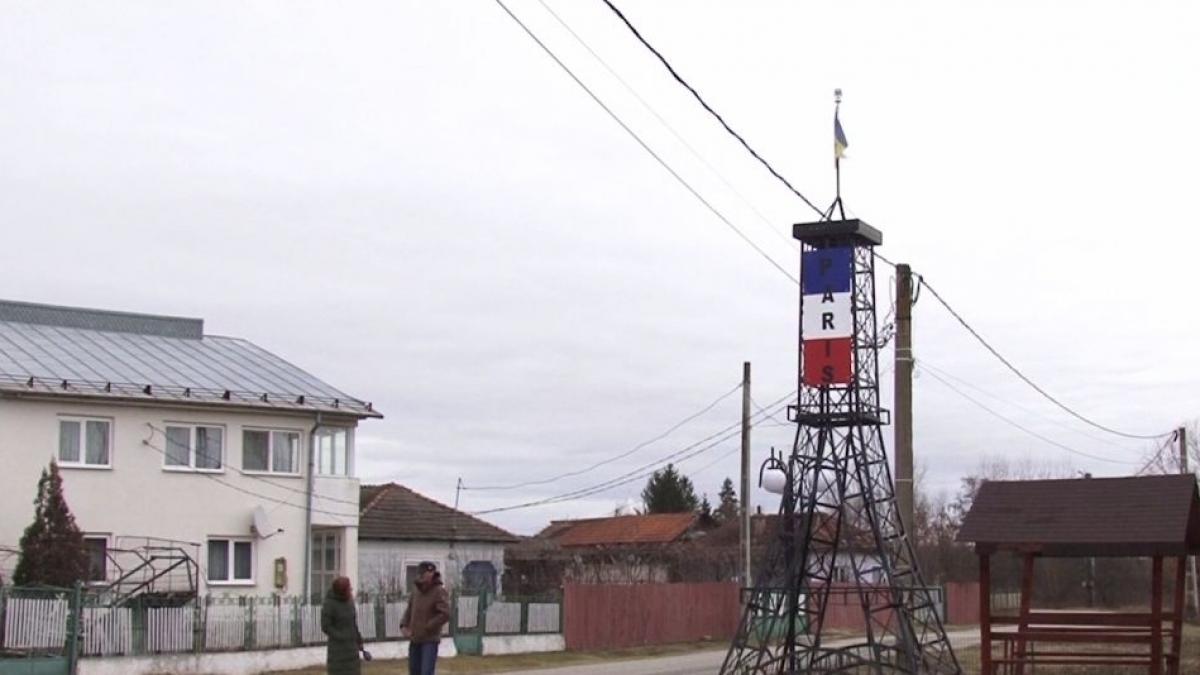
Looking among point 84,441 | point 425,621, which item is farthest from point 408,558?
point 425,621

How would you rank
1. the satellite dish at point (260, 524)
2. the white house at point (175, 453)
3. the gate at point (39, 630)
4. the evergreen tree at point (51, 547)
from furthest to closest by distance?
the satellite dish at point (260, 524) → the white house at point (175, 453) → the evergreen tree at point (51, 547) → the gate at point (39, 630)

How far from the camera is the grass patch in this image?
29.9 metres

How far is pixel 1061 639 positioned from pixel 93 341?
24.0m

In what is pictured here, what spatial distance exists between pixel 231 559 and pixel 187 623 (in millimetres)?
7463

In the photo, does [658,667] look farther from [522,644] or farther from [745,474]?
[745,474]

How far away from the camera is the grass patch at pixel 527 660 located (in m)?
29.9

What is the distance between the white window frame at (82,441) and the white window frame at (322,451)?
5.04 metres

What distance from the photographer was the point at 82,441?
33.2 metres

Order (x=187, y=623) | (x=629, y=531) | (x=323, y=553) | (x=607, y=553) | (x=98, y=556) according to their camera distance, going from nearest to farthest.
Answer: (x=187, y=623)
(x=98, y=556)
(x=323, y=553)
(x=607, y=553)
(x=629, y=531)

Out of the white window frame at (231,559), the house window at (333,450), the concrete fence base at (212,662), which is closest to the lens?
the concrete fence base at (212,662)

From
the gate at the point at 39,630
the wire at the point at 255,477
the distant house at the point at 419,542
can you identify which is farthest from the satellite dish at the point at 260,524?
the gate at the point at 39,630

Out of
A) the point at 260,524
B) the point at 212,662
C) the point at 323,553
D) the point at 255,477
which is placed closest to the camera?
the point at 212,662

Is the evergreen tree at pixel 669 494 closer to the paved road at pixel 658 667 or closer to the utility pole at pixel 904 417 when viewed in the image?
the paved road at pixel 658 667

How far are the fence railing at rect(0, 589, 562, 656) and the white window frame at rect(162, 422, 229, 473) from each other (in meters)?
5.07
